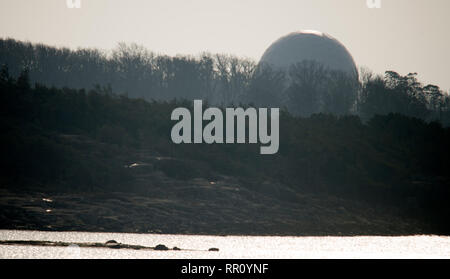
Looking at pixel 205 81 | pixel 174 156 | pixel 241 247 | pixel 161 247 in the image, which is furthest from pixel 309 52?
pixel 161 247

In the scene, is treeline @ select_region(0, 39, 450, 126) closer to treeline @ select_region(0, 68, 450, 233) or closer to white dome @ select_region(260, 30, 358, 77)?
white dome @ select_region(260, 30, 358, 77)

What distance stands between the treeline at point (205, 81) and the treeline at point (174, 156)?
2935 centimetres

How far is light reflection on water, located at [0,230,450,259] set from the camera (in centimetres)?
3650

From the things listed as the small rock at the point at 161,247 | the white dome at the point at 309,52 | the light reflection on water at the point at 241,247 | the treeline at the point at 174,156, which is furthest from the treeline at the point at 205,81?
the small rock at the point at 161,247

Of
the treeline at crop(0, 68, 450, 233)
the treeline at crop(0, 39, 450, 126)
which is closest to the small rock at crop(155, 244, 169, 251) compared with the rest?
the treeline at crop(0, 68, 450, 233)

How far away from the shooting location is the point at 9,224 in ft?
149

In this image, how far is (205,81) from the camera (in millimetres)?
112438

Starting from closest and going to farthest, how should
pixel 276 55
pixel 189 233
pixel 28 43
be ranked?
1. pixel 189 233
2. pixel 28 43
3. pixel 276 55

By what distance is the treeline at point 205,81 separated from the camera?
340 feet

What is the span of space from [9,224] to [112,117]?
2069cm

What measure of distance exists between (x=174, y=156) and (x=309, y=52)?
8414 cm

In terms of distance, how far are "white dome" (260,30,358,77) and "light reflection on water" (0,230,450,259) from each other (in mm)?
89570
